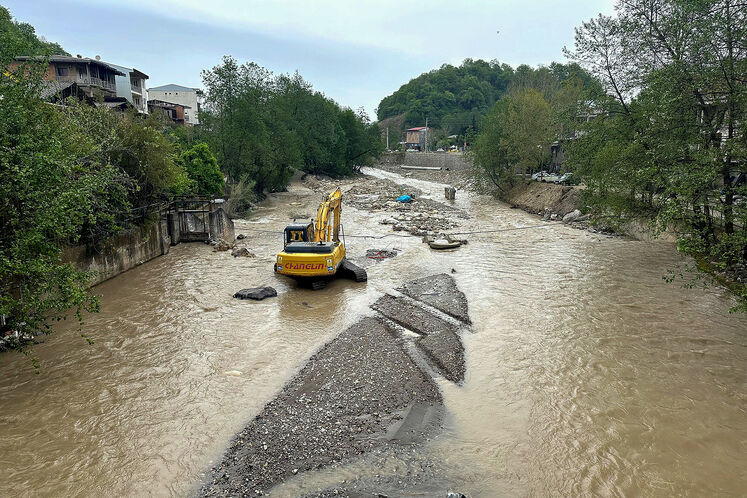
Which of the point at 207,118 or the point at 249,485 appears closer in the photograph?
the point at 249,485

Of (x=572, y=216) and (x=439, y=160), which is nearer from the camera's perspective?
(x=572, y=216)

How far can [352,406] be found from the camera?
28.8 feet

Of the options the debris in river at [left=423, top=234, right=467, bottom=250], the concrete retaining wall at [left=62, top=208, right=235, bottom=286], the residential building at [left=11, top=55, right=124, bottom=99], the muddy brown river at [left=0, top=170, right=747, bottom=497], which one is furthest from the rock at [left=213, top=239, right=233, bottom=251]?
the residential building at [left=11, top=55, right=124, bottom=99]

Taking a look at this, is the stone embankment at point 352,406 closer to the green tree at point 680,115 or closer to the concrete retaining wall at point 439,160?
the green tree at point 680,115

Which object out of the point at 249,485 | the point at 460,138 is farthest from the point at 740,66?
the point at 460,138

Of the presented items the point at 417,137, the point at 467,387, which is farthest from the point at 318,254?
the point at 417,137

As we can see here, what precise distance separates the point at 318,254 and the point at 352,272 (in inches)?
77.7

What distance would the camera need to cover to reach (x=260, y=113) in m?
43.6

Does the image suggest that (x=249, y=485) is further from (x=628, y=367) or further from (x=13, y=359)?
(x=628, y=367)

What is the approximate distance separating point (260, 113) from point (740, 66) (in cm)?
3786

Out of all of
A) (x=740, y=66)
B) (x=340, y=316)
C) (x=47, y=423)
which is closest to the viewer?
(x=47, y=423)

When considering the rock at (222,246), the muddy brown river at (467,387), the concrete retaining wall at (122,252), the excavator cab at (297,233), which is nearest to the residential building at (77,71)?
the rock at (222,246)

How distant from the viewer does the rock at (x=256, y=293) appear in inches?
617

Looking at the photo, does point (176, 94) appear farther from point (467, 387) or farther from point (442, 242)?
point (467, 387)
